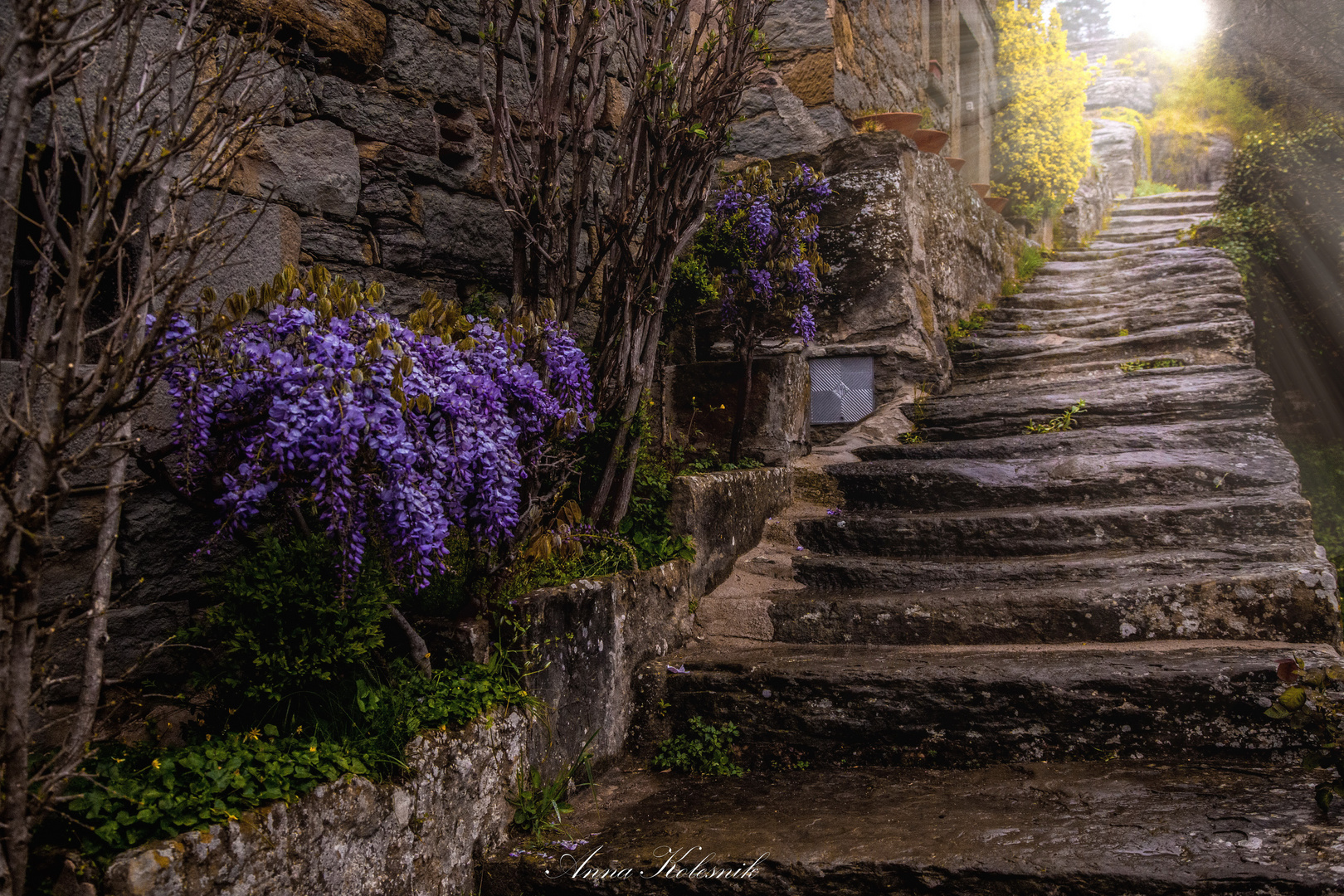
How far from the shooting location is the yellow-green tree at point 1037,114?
1012 cm

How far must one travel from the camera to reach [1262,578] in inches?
109

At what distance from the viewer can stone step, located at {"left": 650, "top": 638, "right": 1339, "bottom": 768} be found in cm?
238

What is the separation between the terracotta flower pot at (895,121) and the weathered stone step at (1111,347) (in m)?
1.54

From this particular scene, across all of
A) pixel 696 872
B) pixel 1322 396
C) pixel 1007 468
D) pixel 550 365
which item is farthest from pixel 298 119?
pixel 1322 396

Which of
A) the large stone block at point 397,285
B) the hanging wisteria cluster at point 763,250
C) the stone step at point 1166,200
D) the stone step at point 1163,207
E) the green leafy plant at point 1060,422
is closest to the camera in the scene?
the large stone block at point 397,285

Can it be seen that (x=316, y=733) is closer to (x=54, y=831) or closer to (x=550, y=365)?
(x=54, y=831)

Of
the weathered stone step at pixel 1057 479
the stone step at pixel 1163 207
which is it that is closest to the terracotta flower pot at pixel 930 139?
the weathered stone step at pixel 1057 479

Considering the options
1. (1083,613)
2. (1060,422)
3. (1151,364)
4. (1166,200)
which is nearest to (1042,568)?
(1083,613)

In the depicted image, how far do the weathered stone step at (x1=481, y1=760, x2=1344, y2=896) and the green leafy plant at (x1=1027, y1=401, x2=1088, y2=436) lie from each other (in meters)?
2.27

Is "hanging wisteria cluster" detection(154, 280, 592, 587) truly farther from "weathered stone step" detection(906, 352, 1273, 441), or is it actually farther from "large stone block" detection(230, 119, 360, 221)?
"weathered stone step" detection(906, 352, 1273, 441)

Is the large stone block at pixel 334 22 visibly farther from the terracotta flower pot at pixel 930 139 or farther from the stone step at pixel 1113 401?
the terracotta flower pot at pixel 930 139

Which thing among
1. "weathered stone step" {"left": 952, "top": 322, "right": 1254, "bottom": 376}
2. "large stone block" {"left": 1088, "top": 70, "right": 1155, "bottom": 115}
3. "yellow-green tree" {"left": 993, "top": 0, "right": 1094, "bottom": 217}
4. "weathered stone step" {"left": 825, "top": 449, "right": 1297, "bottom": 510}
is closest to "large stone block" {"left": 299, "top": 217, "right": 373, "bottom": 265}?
"weathered stone step" {"left": 825, "top": 449, "right": 1297, "bottom": 510}

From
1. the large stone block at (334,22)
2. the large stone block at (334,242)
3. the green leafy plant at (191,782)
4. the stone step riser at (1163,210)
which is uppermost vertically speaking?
the stone step riser at (1163,210)

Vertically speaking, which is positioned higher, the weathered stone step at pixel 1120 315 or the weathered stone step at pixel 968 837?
the weathered stone step at pixel 1120 315
